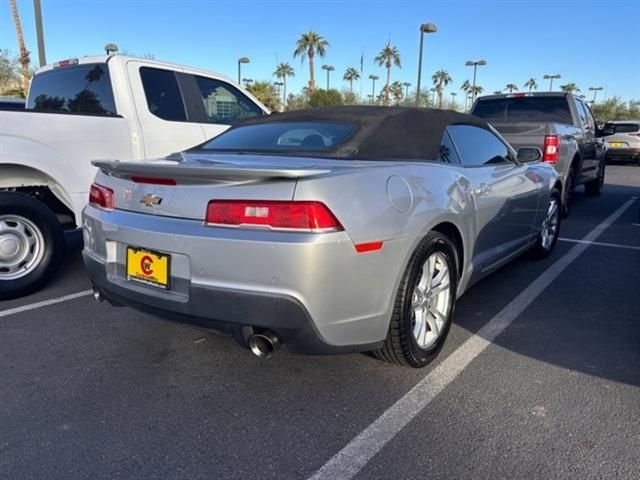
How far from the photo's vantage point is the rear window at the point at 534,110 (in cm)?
859

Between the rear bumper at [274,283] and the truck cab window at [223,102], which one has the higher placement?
the truck cab window at [223,102]

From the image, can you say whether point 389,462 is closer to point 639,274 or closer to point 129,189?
point 129,189

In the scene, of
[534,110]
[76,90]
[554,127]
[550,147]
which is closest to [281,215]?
[76,90]

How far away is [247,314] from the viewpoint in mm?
2369

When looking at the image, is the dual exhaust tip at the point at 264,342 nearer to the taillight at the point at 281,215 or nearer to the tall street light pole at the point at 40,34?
the taillight at the point at 281,215

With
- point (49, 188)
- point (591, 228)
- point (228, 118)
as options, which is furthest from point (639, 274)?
point (49, 188)

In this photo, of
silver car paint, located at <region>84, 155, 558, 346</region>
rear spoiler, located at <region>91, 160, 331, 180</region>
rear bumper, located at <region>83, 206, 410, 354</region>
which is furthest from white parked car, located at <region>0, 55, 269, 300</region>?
rear bumper, located at <region>83, 206, 410, 354</region>

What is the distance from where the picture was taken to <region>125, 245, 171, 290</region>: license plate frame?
254cm

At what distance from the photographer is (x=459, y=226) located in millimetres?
3275

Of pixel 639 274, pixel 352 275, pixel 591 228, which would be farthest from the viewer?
pixel 591 228

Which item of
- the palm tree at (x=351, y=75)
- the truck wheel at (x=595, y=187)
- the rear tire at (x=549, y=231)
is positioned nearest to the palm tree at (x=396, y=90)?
the palm tree at (x=351, y=75)

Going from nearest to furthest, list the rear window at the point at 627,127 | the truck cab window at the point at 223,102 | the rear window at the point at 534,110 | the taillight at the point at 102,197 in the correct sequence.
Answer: the taillight at the point at 102,197, the truck cab window at the point at 223,102, the rear window at the point at 534,110, the rear window at the point at 627,127

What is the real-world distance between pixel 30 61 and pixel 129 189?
26691mm

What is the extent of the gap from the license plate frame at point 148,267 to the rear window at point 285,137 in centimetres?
104
